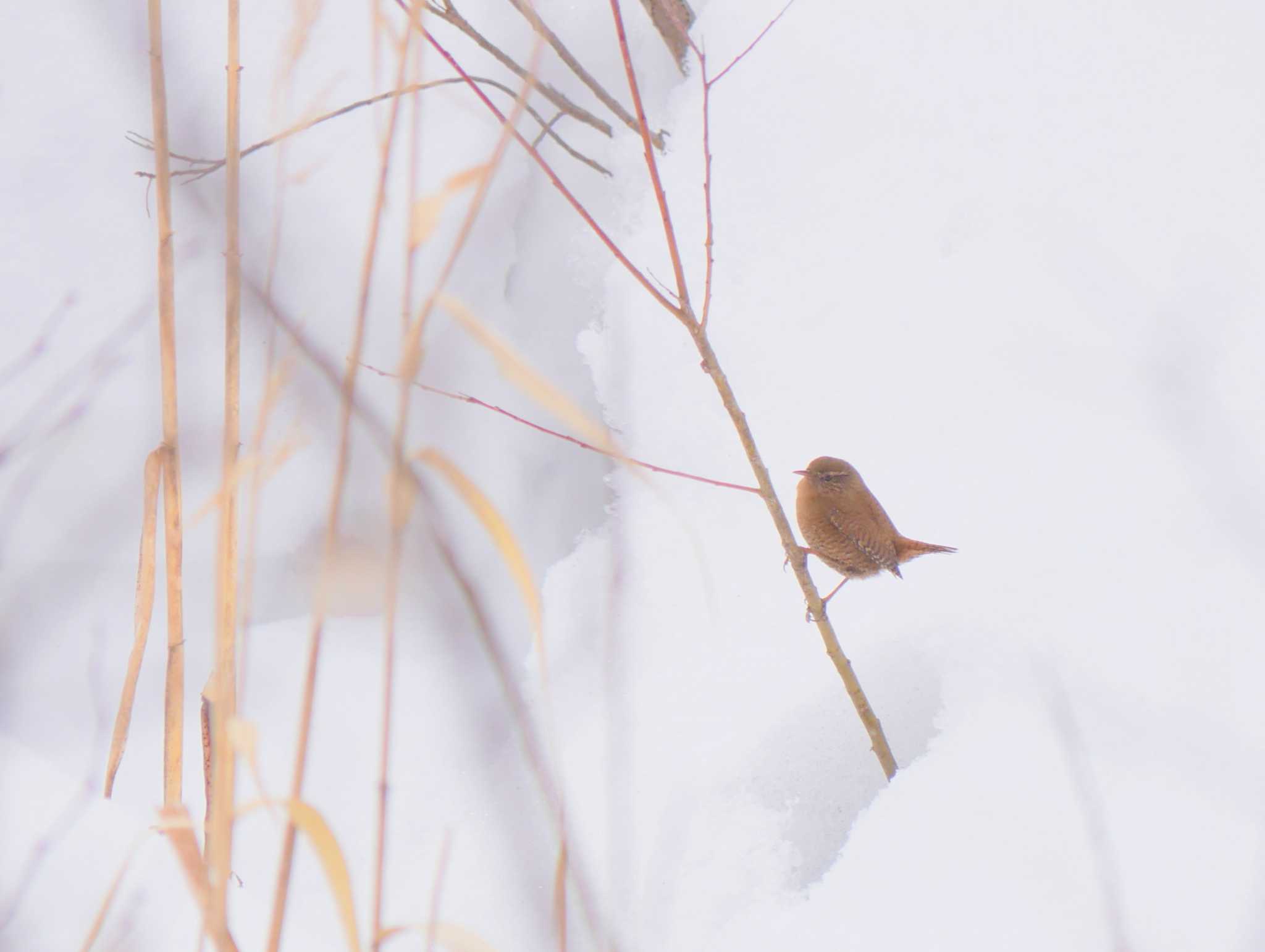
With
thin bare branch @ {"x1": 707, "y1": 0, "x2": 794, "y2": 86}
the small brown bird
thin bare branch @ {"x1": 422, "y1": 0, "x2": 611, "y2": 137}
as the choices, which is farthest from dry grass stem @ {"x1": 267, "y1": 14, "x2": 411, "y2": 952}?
thin bare branch @ {"x1": 422, "y1": 0, "x2": 611, "y2": 137}

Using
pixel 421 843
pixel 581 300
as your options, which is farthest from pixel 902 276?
pixel 421 843

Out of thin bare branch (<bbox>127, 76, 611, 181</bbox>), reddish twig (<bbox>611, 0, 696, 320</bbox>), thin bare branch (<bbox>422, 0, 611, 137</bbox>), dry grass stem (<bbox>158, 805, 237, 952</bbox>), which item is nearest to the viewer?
dry grass stem (<bbox>158, 805, 237, 952</bbox>)

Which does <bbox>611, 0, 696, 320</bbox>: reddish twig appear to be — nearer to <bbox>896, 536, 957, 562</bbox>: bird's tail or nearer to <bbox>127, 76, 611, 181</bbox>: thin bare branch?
<bbox>127, 76, 611, 181</bbox>: thin bare branch

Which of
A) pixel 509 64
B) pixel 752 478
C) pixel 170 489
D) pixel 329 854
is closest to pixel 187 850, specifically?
pixel 329 854

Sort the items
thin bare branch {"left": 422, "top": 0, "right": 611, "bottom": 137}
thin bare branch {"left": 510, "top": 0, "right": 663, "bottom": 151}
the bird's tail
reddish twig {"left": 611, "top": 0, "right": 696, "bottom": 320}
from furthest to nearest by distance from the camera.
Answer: thin bare branch {"left": 510, "top": 0, "right": 663, "bottom": 151} → thin bare branch {"left": 422, "top": 0, "right": 611, "bottom": 137} → the bird's tail → reddish twig {"left": 611, "top": 0, "right": 696, "bottom": 320}

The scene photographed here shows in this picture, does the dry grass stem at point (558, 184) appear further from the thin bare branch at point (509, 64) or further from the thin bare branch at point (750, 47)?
the thin bare branch at point (509, 64)

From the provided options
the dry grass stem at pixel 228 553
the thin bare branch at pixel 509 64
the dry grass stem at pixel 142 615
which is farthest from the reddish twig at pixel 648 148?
the thin bare branch at pixel 509 64
